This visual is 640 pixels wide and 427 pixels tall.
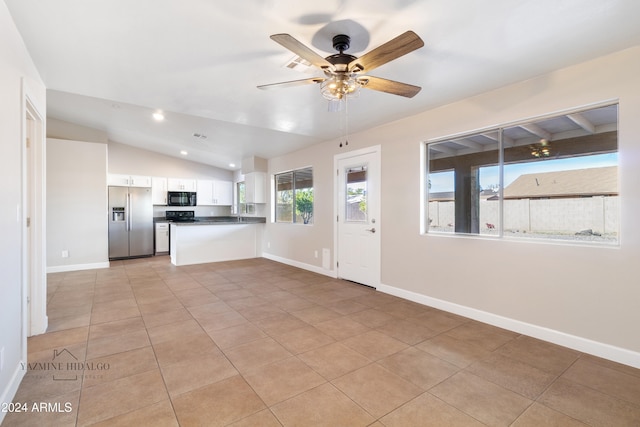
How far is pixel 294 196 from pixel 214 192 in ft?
11.7

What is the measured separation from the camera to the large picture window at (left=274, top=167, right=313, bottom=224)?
5.78 meters

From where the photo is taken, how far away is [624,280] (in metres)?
2.20

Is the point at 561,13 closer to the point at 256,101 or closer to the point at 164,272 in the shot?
the point at 256,101

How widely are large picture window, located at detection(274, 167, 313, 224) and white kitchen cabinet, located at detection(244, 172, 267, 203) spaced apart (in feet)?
1.10

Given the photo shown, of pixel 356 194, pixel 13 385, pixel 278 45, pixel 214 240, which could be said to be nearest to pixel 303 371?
pixel 13 385

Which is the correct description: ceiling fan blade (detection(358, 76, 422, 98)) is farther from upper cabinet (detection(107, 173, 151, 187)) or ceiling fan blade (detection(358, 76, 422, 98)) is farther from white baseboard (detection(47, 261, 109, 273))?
upper cabinet (detection(107, 173, 151, 187))

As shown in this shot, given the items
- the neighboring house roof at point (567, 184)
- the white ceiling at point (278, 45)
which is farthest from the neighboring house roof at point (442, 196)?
the white ceiling at point (278, 45)

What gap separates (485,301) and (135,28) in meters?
3.87

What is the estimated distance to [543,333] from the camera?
2.59 meters

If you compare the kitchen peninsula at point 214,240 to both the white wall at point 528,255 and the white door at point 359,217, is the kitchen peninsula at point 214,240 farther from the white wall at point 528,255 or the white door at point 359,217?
the white wall at point 528,255

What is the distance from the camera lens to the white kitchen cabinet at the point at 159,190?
7625mm

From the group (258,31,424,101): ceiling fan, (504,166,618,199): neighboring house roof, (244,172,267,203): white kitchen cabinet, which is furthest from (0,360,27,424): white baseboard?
(244,172,267,203): white kitchen cabinet

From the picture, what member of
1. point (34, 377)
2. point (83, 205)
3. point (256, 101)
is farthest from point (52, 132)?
point (34, 377)

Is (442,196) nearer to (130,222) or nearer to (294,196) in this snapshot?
(294,196)
